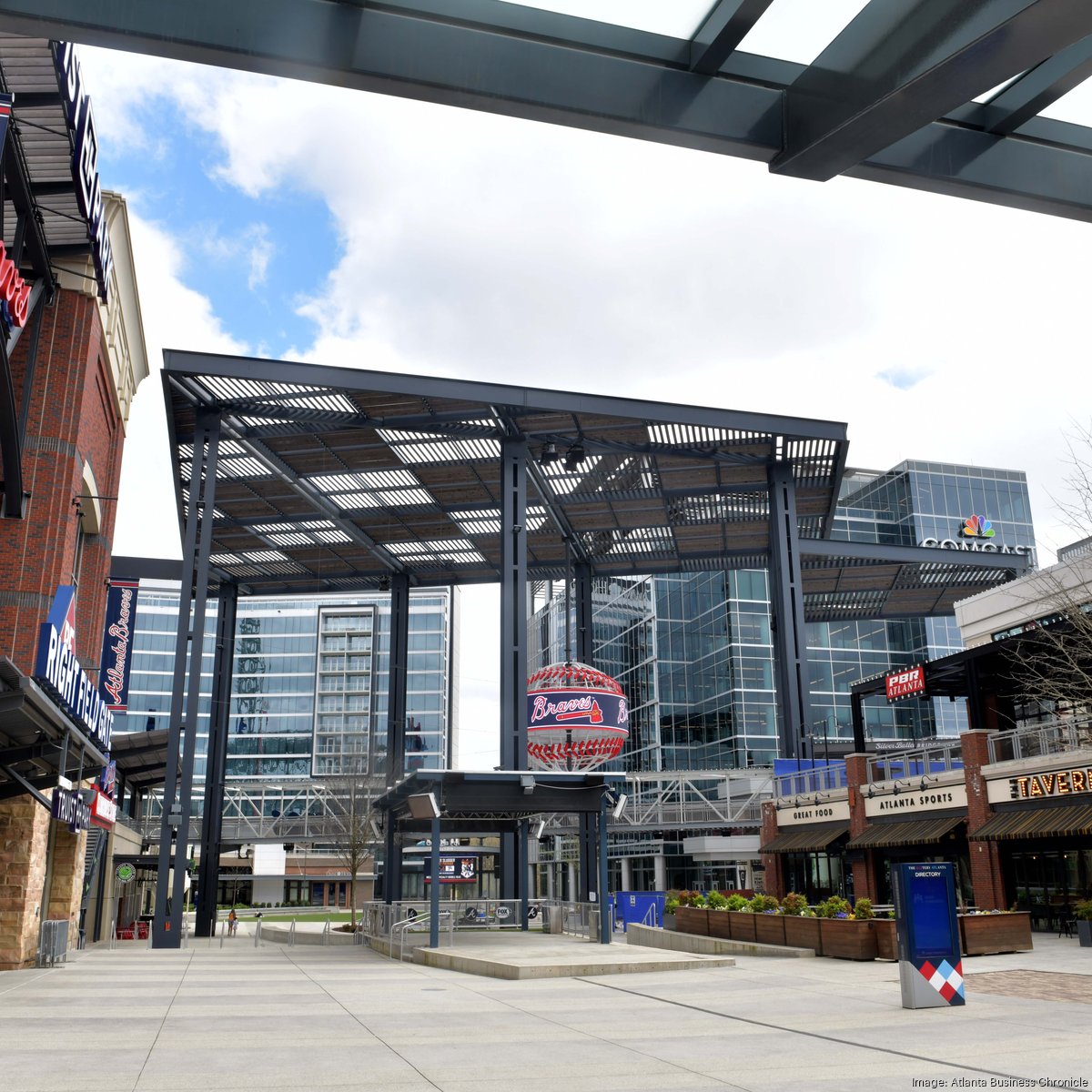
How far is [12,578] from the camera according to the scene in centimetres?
2470

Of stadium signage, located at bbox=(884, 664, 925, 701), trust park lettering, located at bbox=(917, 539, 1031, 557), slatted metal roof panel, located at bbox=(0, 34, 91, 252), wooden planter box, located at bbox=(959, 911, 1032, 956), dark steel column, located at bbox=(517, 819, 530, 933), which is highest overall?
trust park lettering, located at bbox=(917, 539, 1031, 557)

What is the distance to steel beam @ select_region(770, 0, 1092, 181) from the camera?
337 cm

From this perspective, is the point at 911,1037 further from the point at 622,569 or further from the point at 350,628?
the point at 350,628

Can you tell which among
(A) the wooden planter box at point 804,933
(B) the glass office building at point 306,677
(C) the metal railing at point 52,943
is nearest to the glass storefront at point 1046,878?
(A) the wooden planter box at point 804,933

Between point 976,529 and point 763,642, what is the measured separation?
21100 mm

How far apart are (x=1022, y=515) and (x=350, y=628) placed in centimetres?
8383

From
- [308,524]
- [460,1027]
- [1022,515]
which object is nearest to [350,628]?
[1022,515]

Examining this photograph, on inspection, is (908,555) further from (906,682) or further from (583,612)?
(583,612)

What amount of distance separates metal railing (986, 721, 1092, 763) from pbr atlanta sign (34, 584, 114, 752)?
22.6 meters

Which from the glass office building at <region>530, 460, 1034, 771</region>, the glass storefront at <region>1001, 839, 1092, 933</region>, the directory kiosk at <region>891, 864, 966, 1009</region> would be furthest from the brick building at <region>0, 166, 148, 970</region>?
the glass office building at <region>530, 460, 1034, 771</region>

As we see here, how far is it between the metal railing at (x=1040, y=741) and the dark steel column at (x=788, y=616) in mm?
10812

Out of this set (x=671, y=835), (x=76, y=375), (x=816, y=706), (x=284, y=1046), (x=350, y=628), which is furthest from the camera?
(x=350, y=628)

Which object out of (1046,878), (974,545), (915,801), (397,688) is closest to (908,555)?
(915,801)

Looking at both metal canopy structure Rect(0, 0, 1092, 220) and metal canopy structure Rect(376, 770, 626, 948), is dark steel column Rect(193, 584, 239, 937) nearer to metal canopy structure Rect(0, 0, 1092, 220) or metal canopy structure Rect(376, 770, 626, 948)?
metal canopy structure Rect(376, 770, 626, 948)
